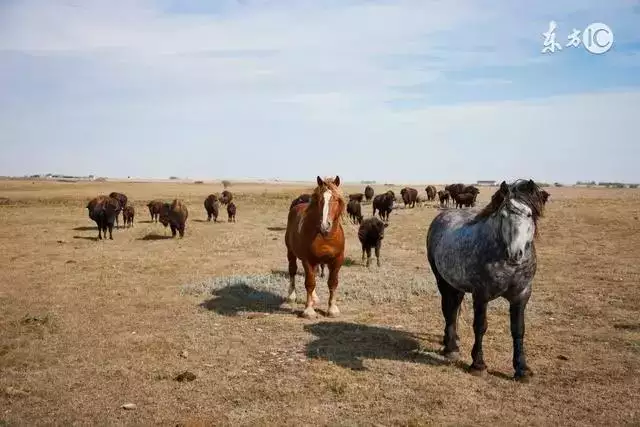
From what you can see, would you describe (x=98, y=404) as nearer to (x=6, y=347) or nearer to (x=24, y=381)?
(x=24, y=381)

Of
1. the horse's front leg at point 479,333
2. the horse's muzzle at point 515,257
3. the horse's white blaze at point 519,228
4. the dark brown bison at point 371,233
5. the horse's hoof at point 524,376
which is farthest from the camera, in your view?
the dark brown bison at point 371,233

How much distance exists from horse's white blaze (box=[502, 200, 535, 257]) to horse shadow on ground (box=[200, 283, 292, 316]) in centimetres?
576

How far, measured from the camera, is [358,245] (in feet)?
74.7

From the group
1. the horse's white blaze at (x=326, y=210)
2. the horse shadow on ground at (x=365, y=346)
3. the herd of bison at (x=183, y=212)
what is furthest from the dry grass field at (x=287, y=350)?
the horse's white blaze at (x=326, y=210)

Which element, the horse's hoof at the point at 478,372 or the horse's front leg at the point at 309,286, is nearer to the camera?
the horse's hoof at the point at 478,372

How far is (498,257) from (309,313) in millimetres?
4688

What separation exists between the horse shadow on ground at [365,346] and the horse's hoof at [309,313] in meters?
0.45

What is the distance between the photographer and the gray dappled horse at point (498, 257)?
6297 mm

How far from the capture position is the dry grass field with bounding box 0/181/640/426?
5.91 metres

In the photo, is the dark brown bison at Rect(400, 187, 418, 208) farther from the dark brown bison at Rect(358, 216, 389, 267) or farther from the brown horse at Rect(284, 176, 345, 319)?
the brown horse at Rect(284, 176, 345, 319)

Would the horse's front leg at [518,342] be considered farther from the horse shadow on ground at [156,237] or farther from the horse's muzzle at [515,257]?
the horse shadow on ground at [156,237]

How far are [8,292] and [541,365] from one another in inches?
498

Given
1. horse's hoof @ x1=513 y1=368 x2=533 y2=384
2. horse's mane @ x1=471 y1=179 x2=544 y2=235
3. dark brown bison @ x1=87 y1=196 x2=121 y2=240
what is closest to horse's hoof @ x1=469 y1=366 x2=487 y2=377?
horse's hoof @ x1=513 y1=368 x2=533 y2=384

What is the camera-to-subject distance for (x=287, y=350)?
319 inches
